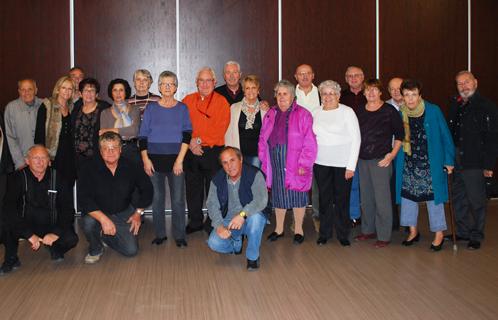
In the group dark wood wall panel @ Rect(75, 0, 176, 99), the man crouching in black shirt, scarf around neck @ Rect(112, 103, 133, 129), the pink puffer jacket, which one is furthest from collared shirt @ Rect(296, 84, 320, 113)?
the man crouching in black shirt

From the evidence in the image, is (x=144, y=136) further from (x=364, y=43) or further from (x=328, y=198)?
(x=364, y=43)

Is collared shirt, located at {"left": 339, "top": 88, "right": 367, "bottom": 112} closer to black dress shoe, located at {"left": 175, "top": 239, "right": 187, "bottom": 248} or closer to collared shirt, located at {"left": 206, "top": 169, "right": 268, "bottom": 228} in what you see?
collared shirt, located at {"left": 206, "top": 169, "right": 268, "bottom": 228}

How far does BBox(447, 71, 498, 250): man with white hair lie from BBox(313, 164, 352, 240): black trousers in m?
0.96

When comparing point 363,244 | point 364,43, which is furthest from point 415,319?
point 364,43

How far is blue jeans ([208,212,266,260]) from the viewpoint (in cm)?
374

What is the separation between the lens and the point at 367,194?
14.8 ft

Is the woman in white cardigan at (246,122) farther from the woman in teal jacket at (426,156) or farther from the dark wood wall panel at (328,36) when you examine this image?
the dark wood wall panel at (328,36)

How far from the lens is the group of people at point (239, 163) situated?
12.7ft

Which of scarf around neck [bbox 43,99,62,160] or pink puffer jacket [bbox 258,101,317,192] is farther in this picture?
scarf around neck [bbox 43,99,62,160]

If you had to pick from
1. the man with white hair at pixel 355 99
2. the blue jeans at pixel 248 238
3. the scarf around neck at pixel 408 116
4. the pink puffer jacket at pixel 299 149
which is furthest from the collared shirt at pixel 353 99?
the blue jeans at pixel 248 238

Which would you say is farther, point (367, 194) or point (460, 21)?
point (460, 21)

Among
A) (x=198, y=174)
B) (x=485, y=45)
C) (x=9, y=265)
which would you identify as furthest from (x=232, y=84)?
(x=485, y=45)

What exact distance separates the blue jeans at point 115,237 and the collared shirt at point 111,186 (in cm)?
7

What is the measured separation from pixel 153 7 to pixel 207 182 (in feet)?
7.72
